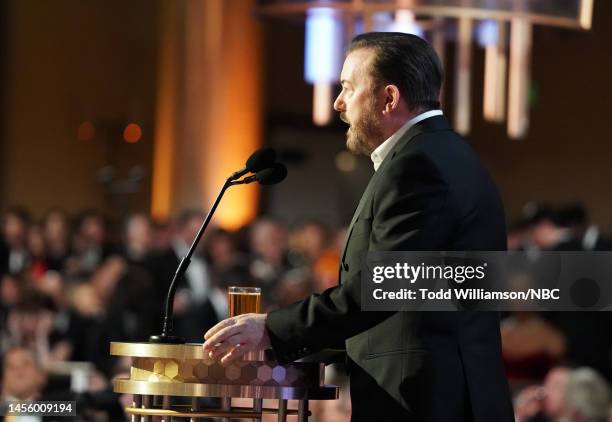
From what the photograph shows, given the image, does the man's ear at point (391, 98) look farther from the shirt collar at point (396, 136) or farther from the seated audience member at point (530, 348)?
the seated audience member at point (530, 348)

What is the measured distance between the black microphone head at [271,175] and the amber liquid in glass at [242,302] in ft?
0.89

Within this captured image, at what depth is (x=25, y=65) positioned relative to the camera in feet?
54.5

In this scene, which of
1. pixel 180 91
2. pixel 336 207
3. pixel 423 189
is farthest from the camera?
pixel 336 207

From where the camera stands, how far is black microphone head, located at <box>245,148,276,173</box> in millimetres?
3299

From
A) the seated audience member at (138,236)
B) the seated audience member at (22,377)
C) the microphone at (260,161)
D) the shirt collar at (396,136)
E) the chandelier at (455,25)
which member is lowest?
the seated audience member at (22,377)

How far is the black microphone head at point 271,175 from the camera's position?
3297 millimetres

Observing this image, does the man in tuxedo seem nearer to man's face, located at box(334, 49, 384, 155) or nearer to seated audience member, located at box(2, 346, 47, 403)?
man's face, located at box(334, 49, 384, 155)

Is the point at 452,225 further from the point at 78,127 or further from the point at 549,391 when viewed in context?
the point at 78,127

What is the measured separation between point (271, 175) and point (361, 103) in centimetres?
28

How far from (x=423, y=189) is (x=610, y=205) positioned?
42.8 feet

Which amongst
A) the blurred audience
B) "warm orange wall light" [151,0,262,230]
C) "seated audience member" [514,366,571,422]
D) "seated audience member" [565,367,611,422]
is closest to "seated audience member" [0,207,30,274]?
the blurred audience

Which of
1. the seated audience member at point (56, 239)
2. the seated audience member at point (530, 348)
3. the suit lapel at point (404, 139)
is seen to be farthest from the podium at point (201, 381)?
the seated audience member at point (56, 239)

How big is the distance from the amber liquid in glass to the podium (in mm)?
149

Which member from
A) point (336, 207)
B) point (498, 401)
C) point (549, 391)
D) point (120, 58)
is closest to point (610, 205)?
point (336, 207)
